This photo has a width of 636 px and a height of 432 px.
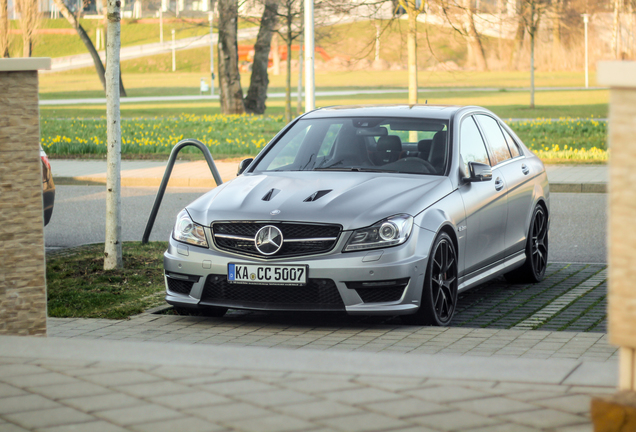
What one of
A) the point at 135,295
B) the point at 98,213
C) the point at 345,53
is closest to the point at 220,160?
the point at 98,213

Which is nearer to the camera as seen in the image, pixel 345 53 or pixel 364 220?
pixel 364 220

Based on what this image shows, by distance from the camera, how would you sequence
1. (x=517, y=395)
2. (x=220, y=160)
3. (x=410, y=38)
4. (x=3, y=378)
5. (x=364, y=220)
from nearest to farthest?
(x=517, y=395)
(x=3, y=378)
(x=364, y=220)
(x=410, y=38)
(x=220, y=160)

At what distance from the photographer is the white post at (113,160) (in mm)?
8188

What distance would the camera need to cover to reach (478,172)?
22.1 feet

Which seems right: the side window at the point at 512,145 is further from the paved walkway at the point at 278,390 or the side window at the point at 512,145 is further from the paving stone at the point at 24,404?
the paving stone at the point at 24,404

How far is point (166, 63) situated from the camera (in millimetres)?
115812

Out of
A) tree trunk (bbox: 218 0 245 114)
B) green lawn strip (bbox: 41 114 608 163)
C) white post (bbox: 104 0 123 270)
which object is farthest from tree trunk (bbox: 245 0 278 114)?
white post (bbox: 104 0 123 270)

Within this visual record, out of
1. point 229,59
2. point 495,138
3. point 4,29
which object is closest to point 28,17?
point 4,29

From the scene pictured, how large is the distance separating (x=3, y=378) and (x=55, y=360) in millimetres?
326

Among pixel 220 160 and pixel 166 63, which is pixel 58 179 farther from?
pixel 166 63

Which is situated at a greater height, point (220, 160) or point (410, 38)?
point (410, 38)

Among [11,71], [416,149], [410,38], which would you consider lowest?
[416,149]

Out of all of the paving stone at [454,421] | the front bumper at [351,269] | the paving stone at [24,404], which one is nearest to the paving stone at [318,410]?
the paving stone at [454,421]

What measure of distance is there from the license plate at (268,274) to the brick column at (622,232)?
278 centimetres
